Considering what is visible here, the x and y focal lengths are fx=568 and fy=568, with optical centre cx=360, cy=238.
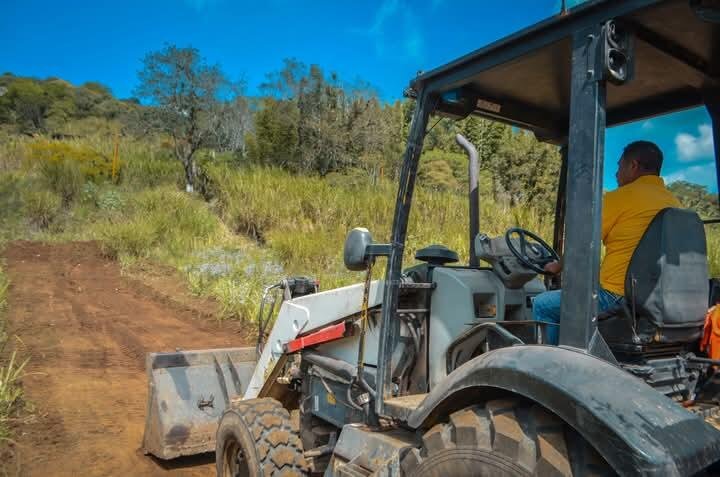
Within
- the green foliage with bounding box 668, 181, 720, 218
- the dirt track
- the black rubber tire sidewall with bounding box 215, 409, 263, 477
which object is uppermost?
the green foliage with bounding box 668, 181, 720, 218

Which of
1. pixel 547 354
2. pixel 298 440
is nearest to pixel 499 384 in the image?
pixel 547 354

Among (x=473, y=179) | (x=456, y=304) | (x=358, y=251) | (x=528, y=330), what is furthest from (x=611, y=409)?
(x=473, y=179)

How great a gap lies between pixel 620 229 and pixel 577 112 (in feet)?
1.92

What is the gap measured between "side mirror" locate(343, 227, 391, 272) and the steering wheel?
67 cm

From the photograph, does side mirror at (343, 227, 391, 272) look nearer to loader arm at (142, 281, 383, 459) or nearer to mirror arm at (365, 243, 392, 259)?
mirror arm at (365, 243, 392, 259)

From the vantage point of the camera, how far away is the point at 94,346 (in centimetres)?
779

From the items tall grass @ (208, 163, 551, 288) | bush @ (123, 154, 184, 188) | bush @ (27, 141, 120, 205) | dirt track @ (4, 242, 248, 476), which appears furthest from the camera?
bush @ (123, 154, 184, 188)

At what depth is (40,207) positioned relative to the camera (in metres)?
15.1

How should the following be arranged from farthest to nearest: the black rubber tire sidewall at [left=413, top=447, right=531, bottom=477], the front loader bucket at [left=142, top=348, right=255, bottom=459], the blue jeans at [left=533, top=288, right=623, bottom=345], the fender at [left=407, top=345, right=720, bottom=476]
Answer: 1. the front loader bucket at [left=142, top=348, right=255, bottom=459]
2. the blue jeans at [left=533, top=288, right=623, bottom=345]
3. the black rubber tire sidewall at [left=413, top=447, right=531, bottom=477]
4. the fender at [left=407, top=345, right=720, bottom=476]

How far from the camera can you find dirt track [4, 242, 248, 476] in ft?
15.0

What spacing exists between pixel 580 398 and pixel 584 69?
3.55 feet

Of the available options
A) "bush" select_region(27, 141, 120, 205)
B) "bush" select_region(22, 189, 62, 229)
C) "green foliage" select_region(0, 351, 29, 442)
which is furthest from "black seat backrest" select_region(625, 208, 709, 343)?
"bush" select_region(27, 141, 120, 205)

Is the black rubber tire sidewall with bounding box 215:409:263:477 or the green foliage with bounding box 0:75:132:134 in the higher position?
the green foliage with bounding box 0:75:132:134

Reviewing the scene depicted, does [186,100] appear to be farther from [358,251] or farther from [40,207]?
[358,251]
